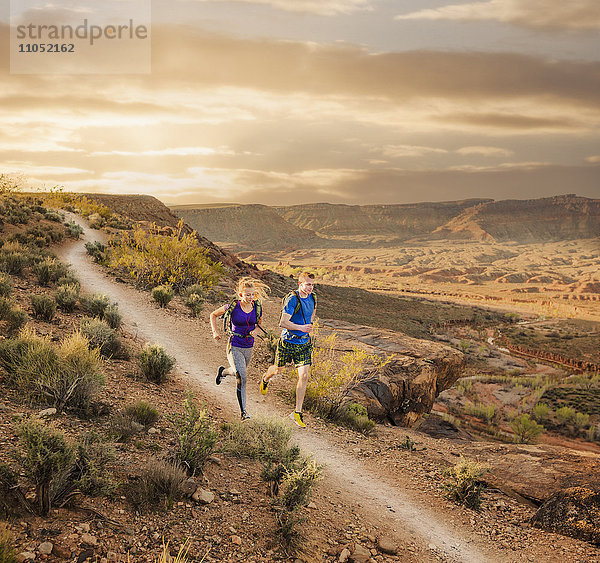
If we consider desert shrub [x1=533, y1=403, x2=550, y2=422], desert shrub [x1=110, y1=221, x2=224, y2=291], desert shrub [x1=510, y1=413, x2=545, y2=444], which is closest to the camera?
desert shrub [x1=510, y1=413, x2=545, y2=444]

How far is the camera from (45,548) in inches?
110

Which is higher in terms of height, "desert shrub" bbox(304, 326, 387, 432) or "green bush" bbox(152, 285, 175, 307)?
"green bush" bbox(152, 285, 175, 307)

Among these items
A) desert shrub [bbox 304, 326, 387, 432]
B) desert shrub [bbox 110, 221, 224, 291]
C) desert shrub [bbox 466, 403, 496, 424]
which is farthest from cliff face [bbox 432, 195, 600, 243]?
desert shrub [bbox 304, 326, 387, 432]

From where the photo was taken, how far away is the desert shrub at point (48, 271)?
10880 millimetres

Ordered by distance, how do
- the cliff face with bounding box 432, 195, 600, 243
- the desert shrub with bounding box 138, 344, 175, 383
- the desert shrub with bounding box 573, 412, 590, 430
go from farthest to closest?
the cliff face with bounding box 432, 195, 600, 243, the desert shrub with bounding box 573, 412, 590, 430, the desert shrub with bounding box 138, 344, 175, 383

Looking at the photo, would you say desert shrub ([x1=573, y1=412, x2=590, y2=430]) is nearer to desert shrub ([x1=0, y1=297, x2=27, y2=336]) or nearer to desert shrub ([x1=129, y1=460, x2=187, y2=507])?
desert shrub ([x1=129, y1=460, x2=187, y2=507])

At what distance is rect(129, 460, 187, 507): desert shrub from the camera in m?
3.65

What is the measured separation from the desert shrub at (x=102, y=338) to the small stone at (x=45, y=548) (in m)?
4.42

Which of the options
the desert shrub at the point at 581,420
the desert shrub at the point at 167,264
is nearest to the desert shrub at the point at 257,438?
the desert shrub at the point at 167,264

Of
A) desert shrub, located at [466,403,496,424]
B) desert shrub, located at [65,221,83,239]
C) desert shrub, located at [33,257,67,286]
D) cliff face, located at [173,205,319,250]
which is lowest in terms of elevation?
desert shrub, located at [466,403,496,424]

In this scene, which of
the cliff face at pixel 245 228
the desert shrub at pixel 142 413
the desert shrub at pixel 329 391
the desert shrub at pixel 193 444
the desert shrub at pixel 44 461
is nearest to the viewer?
the desert shrub at pixel 44 461

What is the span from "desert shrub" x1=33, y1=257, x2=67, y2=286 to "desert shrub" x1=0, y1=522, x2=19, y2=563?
9610 millimetres

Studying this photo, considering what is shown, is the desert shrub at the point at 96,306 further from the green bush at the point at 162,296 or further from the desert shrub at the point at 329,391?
the desert shrub at the point at 329,391

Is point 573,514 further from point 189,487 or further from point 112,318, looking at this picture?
point 112,318
